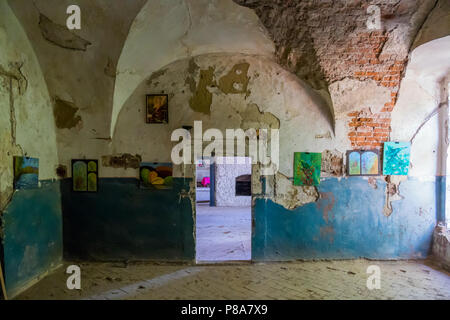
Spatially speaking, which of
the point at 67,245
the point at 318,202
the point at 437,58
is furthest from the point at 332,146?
the point at 67,245

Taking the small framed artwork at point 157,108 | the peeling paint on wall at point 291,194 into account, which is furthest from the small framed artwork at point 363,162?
the small framed artwork at point 157,108

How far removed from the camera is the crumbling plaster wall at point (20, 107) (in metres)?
3.67

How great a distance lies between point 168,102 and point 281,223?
3.20 meters

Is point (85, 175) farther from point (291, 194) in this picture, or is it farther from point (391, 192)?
point (391, 192)

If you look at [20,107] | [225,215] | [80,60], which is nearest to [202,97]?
[80,60]

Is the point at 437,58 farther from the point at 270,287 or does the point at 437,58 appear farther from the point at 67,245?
the point at 67,245

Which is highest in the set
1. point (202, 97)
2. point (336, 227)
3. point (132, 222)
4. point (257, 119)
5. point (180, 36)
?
point (180, 36)

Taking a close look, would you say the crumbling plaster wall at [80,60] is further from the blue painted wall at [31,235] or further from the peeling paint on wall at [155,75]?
the blue painted wall at [31,235]

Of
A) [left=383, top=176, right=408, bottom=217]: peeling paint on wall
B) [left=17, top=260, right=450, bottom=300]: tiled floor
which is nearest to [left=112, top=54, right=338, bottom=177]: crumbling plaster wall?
[left=383, top=176, right=408, bottom=217]: peeling paint on wall

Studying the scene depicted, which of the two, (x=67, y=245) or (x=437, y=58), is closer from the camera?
(x=437, y=58)

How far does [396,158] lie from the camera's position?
4945mm

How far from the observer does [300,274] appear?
14.5ft

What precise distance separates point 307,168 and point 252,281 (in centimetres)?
229

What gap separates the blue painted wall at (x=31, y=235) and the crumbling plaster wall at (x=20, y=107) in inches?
10.0
